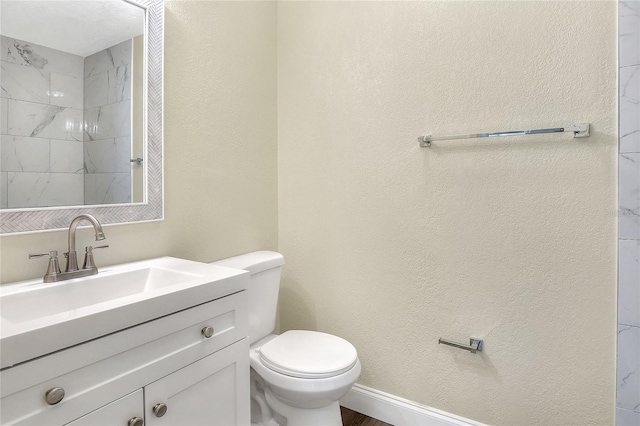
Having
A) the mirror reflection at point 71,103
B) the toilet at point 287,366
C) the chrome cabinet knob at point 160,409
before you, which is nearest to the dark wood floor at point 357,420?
the toilet at point 287,366

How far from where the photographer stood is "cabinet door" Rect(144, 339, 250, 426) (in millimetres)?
1034

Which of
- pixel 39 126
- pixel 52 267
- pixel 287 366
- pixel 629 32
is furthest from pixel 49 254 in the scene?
pixel 629 32

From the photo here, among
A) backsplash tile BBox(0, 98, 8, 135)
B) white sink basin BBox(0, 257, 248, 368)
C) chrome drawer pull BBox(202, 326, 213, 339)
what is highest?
backsplash tile BBox(0, 98, 8, 135)

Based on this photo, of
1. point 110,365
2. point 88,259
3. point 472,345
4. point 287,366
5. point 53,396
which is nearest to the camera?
point 53,396

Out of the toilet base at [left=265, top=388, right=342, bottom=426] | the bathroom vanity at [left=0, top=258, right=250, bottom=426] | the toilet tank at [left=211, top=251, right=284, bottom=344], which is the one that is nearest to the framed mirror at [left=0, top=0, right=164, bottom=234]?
the bathroom vanity at [left=0, top=258, right=250, bottom=426]

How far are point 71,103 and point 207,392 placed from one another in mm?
1051

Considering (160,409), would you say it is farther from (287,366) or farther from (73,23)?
(73,23)

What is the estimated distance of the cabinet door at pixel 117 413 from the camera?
2.87ft

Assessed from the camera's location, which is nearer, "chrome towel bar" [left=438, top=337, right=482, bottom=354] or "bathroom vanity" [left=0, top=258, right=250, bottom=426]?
"bathroom vanity" [left=0, top=258, right=250, bottom=426]

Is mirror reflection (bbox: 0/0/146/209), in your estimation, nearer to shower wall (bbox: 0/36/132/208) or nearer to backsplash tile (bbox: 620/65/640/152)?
shower wall (bbox: 0/36/132/208)

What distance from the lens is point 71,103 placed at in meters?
1.29

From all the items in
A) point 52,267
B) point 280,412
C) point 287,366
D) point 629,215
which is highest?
point 629,215

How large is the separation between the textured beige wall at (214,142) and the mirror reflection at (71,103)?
13 cm

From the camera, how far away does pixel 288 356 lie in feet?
5.13
